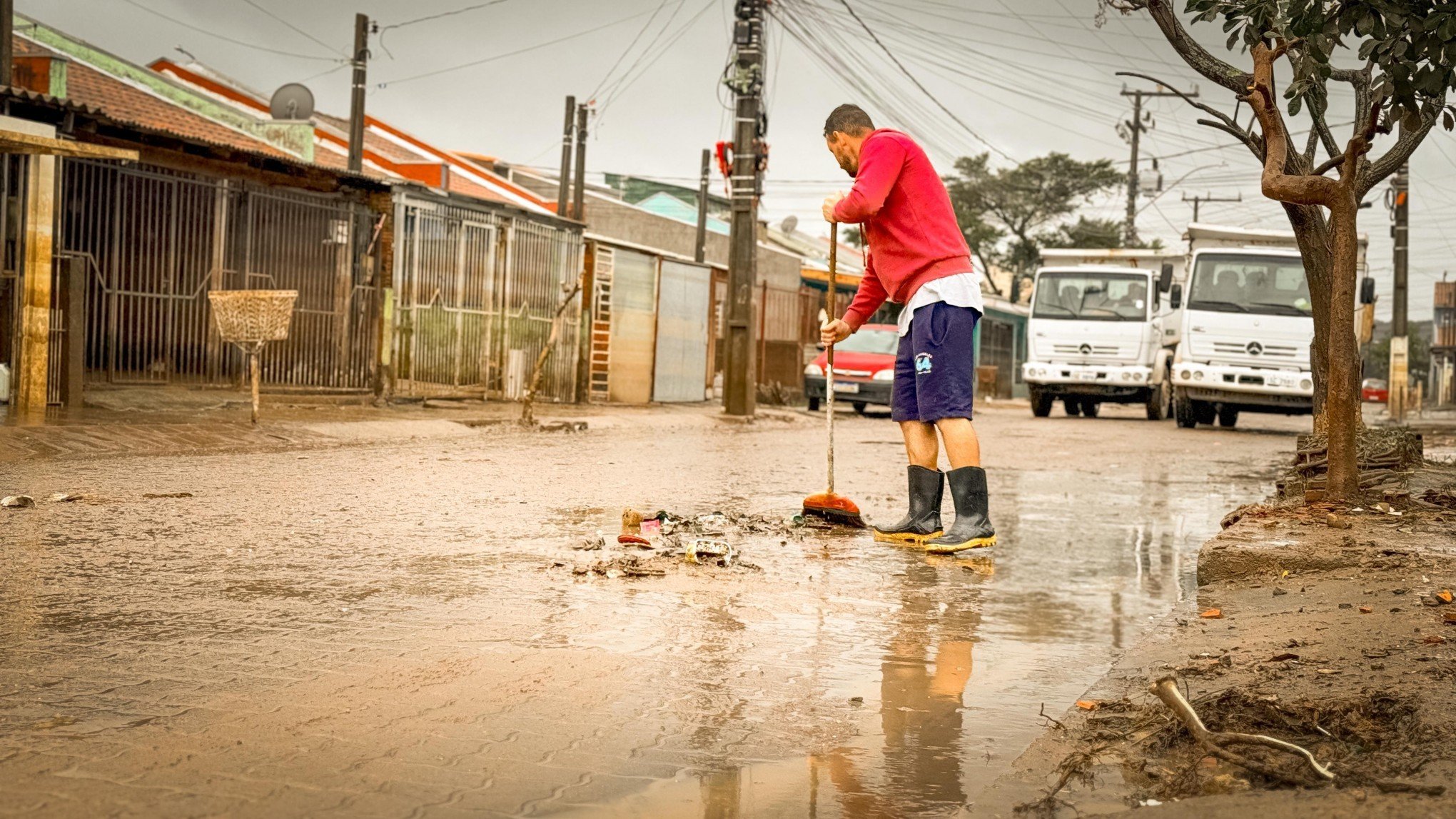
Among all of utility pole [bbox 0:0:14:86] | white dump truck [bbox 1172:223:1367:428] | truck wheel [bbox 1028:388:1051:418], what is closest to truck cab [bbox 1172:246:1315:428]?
white dump truck [bbox 1172:223:1367:428]

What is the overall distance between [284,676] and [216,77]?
35762 millimetres

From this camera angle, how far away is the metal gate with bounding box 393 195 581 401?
17594mm

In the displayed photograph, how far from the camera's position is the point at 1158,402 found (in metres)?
24.8

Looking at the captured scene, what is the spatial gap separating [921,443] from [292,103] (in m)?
26.8

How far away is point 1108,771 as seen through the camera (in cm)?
270

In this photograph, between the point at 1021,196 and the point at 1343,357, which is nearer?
the point at 1343,357

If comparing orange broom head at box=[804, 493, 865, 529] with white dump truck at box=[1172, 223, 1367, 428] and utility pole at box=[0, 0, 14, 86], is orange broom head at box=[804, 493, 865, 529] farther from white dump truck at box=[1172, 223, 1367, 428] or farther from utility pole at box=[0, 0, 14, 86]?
white dump truck at box=[1172, 223, 1367, 428]

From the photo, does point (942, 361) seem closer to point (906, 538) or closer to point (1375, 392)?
point (906, 538)

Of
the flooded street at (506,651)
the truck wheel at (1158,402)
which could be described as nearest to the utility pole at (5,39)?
the flooded street at (506,651)


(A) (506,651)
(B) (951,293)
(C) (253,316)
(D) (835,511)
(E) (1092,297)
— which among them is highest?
(E) (1092,297)

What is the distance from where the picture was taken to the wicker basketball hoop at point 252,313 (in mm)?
11531

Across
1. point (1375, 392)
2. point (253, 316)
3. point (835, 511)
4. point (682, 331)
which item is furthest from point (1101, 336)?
point (1375, 392)

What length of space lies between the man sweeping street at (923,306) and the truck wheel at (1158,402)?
18.9 m

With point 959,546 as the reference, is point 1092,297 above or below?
above
